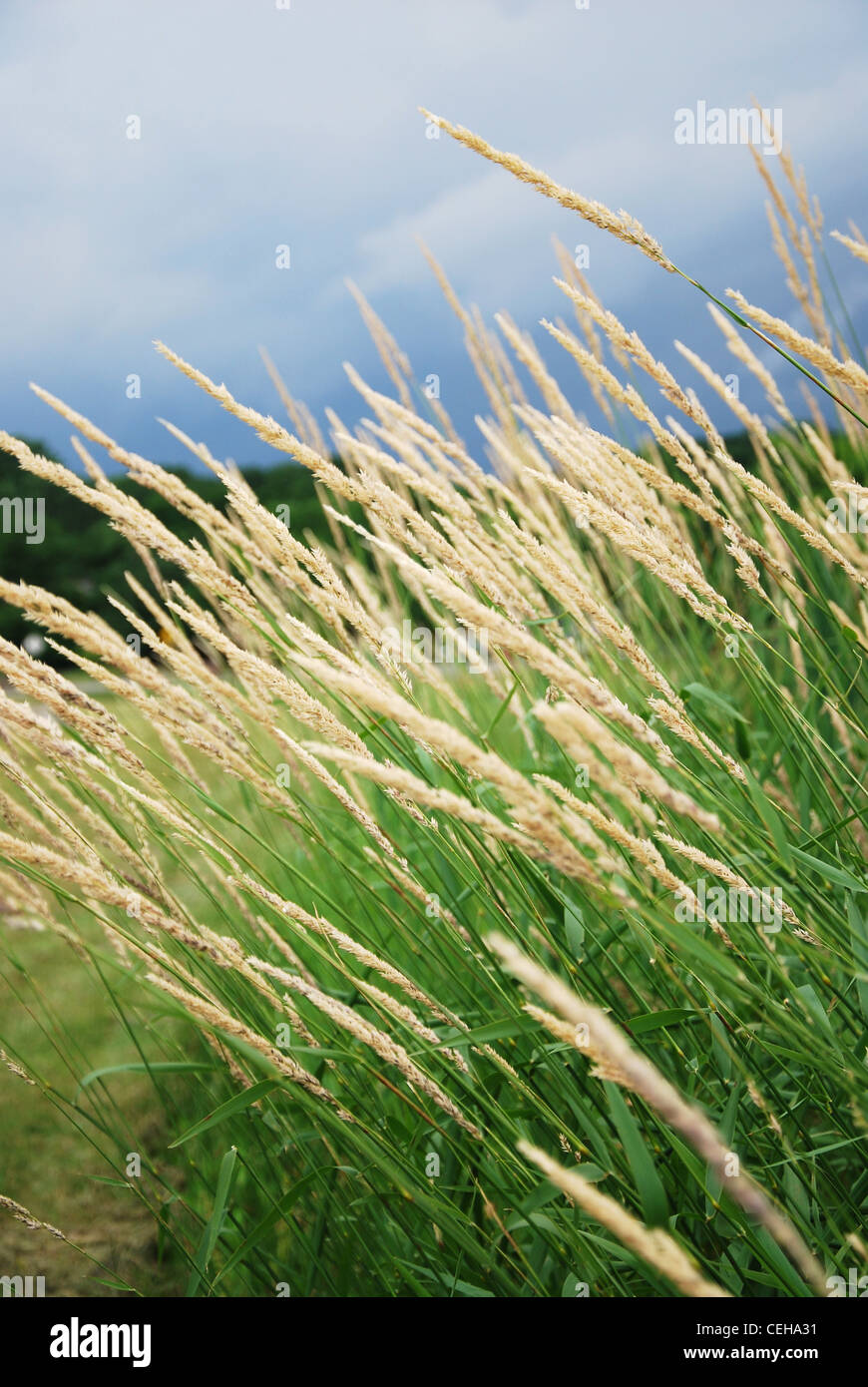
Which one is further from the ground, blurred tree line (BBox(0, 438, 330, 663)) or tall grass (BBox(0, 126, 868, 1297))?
blurred tree line (BBox(0, 438, 330, 663))

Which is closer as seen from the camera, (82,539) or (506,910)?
(506,910)

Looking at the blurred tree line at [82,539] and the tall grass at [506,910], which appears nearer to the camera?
the tall grass at [506,910]

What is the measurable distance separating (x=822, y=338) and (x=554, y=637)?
220cm

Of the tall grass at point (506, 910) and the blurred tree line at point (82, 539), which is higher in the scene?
the blurred tree line at point (82, 539)

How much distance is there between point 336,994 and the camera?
6.11ft

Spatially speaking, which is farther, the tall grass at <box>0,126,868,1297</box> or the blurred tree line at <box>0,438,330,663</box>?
the blurred tree line at <box>0,438,330,663</box>

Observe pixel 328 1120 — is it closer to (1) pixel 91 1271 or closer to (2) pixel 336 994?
(2) pixel 336 994

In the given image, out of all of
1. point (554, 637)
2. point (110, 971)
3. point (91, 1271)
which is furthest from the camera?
point (110, 971)

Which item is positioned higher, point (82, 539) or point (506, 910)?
point (82, 539)

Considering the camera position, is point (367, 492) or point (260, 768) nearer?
point (367, 492)

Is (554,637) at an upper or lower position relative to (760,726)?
lower

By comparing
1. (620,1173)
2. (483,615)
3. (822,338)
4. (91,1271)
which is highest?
(822,338)
